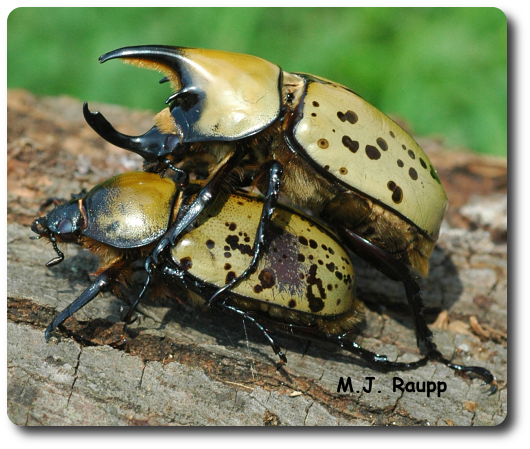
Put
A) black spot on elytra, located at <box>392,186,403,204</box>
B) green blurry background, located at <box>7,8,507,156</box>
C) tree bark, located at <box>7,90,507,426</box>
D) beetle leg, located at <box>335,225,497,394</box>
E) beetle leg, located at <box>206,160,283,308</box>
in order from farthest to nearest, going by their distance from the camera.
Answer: green blurry background, located at <box>7,8,507,156</box> → beetle leg, located at <box>335,225,497,394</box> → black spot on elytra, located at <box>392,186,403,204</box> → beetle leg, located at <box>206,160,283,308</box> → tree bark, located at <box>7,90,507,426</box>

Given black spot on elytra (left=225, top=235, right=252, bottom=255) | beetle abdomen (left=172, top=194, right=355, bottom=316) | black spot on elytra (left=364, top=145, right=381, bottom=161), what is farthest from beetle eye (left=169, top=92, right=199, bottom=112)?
black spot on elytra (left=364, top=145, right=381, bottom=161)

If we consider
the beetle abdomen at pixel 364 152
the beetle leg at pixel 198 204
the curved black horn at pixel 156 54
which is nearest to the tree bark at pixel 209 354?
the beetle leg at pixel 198 204

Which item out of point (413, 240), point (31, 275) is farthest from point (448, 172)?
point (31, 275)

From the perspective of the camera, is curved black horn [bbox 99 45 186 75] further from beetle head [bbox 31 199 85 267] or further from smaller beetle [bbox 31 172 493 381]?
beetle head [bbox 31 199 85 267]

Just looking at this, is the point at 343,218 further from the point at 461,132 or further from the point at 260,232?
the point at 461,132

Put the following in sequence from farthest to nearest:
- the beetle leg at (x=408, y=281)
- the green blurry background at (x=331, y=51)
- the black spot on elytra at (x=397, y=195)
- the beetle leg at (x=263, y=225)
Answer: the green blurry background at (x=331, y=51) < the beetle leg at (x=408, y=281) < the black spot on elytra at (x=397, y=195) < the beetle leg at (x=263, y=225)

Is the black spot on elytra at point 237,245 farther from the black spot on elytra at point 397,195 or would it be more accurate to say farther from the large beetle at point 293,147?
the black spot on elytra at point 397,195

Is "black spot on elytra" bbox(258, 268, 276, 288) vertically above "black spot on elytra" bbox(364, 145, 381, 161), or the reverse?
"black spot on elytra" bbox(364, 145, 381, 161)
